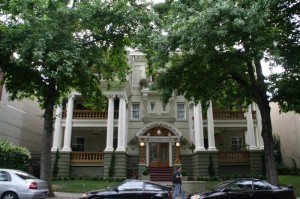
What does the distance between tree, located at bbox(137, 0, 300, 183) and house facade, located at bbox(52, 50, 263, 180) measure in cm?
802

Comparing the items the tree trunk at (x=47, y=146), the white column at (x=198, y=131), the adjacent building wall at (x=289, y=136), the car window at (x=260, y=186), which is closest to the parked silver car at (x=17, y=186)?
the tree trunk at (x=47, y=146)

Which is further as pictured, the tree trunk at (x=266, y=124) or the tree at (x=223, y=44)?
the tree trunk at (x=266, y=124)

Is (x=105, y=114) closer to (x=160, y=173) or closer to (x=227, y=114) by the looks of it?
(x=160, y=173)

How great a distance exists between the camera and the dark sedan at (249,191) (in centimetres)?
1152

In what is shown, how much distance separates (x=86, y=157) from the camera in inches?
1056

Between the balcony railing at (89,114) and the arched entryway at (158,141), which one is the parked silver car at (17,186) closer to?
the balcony railing at (89,114)

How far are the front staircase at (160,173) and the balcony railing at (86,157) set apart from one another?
4.38 meters

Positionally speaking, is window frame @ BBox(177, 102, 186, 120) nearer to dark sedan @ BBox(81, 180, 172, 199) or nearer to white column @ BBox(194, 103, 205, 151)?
white column @ BBox(194, 103, 205, 151)

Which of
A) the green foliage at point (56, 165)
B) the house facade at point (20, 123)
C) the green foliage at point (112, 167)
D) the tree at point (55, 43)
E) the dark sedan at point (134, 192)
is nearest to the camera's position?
the dark sedan at point (134, 192)

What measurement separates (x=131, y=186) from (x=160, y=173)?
14971mm

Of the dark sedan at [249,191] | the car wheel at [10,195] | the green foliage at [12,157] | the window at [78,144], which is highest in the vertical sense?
the window at [78,144]

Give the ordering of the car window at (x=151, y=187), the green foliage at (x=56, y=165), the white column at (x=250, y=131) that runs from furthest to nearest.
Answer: the white column at (x=250, y=131) < the green foliage at (x=56, y=165) < the car window at (x=151, y=187)

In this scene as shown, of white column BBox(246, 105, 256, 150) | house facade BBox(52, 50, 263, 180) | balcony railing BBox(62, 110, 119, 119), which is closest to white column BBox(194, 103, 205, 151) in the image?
house facade BBox(52, 50, 263, 180)

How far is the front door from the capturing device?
2806 cm
